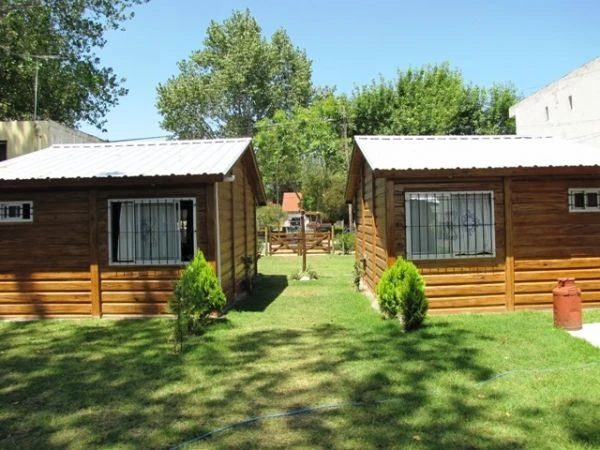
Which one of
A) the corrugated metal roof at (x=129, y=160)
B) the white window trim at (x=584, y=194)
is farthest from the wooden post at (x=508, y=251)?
the corrugated metal roof at (x=129, y=160)

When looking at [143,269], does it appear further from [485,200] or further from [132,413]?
[485,200]

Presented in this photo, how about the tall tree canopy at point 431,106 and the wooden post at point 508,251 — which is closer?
the wooden post at point 508,251

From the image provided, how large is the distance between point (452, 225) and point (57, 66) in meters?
23.4

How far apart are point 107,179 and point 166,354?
386 centimetres

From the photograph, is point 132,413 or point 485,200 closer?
point 132,413

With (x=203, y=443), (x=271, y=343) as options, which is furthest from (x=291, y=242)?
(x=203, y=443)

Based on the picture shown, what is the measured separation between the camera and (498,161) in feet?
32.6

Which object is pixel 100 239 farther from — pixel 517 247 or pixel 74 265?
pixel 517 247

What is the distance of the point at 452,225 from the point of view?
9.91 metres

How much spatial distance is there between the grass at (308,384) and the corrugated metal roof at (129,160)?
2.74m

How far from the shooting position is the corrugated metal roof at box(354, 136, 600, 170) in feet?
31.7

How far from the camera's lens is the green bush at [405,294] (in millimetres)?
8336

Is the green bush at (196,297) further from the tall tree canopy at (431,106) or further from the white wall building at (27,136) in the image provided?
the tall tree canopy at (431,106)

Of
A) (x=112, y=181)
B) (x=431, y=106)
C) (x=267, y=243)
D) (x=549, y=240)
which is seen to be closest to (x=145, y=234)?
(x=112, y=181)
